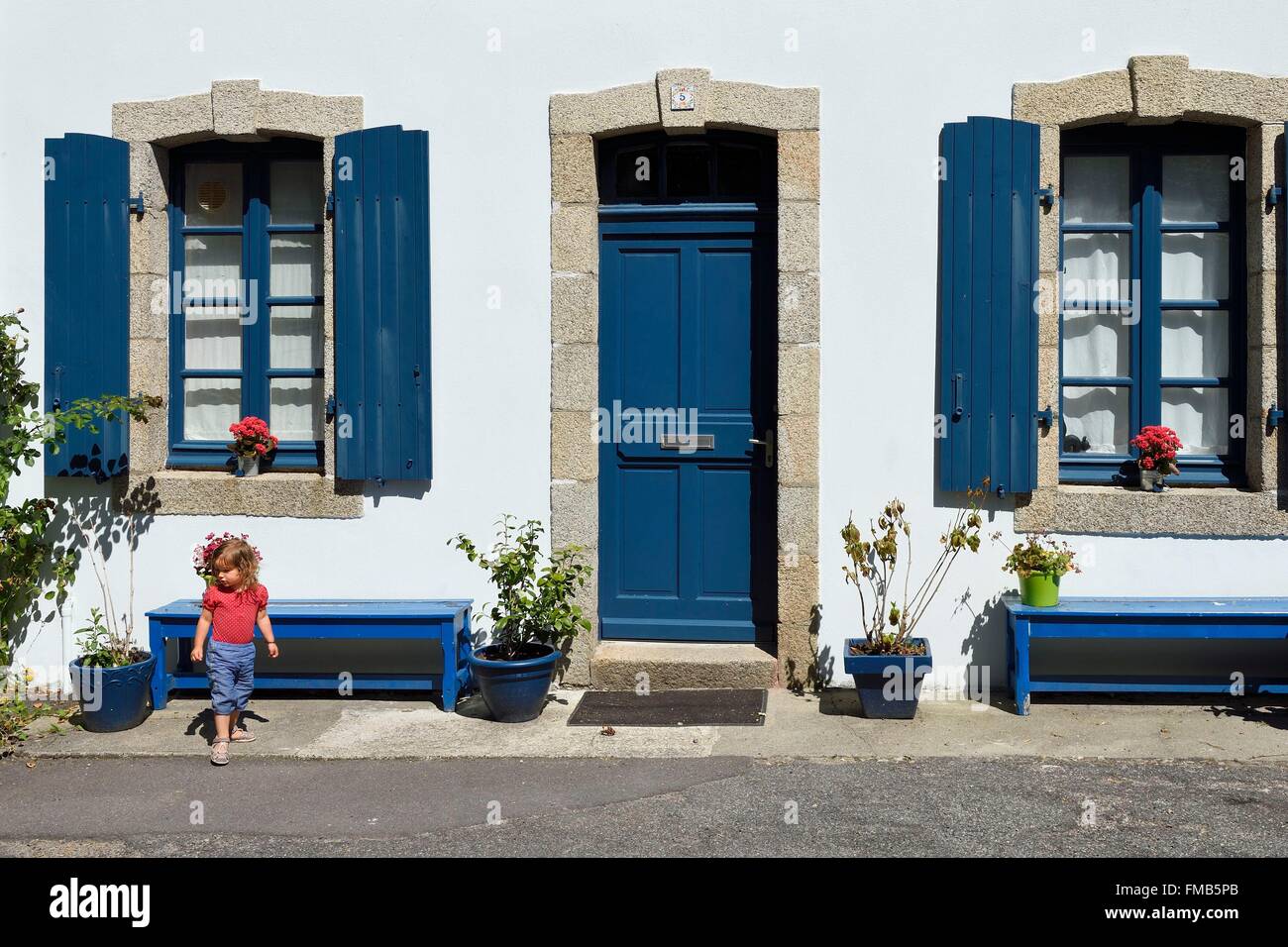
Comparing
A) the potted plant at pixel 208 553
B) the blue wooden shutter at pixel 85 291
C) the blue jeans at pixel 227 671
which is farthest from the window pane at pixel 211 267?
the blue jeans at pixel 227 671

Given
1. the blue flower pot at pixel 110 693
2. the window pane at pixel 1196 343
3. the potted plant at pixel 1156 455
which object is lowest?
the blue flower pot at pixel 110 693

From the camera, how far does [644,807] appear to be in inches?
200

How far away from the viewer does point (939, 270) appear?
21.6ft

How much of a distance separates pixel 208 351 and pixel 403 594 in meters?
1.70

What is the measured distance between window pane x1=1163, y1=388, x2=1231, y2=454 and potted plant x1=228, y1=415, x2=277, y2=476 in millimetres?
4537

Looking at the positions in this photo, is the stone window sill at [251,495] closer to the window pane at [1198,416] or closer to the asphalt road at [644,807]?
the asphalt road at [644,807]

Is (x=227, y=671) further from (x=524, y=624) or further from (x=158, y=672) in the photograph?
(x=524, y=624)

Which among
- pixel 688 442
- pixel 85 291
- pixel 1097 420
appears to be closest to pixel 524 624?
pixel 688 442

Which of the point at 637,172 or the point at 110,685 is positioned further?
the point at 637,172

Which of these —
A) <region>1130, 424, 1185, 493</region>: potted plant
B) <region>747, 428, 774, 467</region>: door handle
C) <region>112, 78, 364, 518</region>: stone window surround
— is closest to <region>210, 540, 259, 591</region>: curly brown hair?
<region>112, 78, 364, 518</region>: stone window surround

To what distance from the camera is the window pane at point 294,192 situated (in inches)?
281

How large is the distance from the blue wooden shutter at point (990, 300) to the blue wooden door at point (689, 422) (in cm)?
93

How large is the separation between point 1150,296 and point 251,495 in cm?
460

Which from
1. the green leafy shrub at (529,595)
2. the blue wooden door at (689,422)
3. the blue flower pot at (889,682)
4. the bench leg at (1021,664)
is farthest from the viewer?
the blue wooden door at (689,422)
